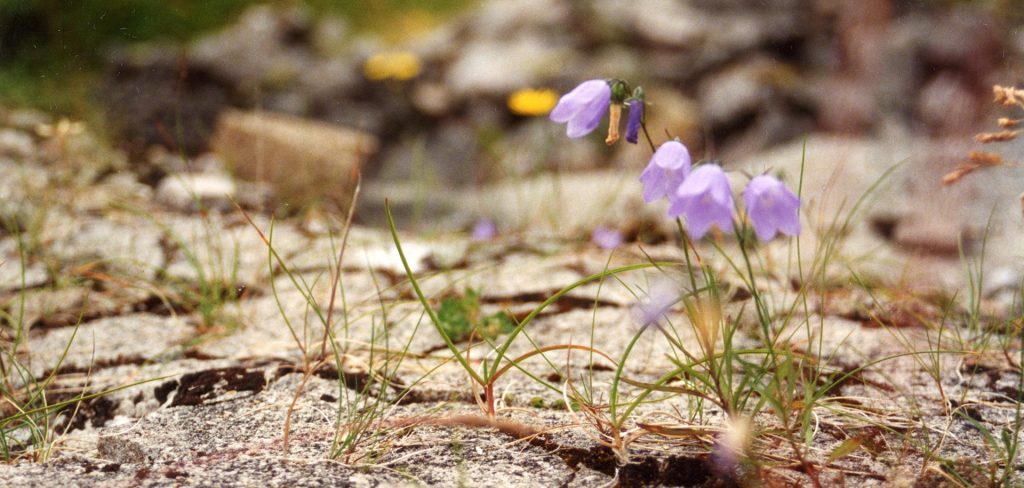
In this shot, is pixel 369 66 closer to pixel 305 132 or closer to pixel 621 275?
pixel 305 132

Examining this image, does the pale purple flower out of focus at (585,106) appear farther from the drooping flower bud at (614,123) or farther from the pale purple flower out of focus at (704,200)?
the pale purple flower out of focus at (704,200)

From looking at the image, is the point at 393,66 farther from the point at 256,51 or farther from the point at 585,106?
the point at 585,106

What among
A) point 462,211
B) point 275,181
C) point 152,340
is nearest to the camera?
point 152,340

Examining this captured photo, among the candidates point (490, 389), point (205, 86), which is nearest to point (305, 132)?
point (205, 86)

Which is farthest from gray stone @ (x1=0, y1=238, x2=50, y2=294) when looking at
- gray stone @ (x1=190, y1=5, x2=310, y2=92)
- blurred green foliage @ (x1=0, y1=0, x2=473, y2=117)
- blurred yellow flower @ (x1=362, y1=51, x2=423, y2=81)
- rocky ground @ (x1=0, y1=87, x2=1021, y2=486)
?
blurred yellow flower @ (x1=362, y1=51, x2=423, y2=81)

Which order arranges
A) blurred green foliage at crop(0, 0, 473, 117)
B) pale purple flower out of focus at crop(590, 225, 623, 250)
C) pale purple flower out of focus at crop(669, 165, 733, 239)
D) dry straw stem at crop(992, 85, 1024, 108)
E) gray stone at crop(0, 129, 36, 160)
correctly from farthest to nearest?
1. blurred green foliage at crop(0, 0, 473, 117)
2. gray stone at crop(0, 129, 36, 160)
3. pale purple flower out of focus at crop(590, 225, 623, 250)
4. dry straw stem at crop(992, 85, 1024, 108)
5. pale purple flower out of focus at crop(669, 165, 733, 239)

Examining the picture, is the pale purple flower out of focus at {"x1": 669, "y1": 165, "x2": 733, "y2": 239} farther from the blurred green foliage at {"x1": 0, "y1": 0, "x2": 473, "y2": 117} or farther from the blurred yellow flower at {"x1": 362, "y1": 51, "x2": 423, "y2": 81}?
the blurred green foliage at {"x1": 0, "y1": 0, "x2": 473, "y2": 117}

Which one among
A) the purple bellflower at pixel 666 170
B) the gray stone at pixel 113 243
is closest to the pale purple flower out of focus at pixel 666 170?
the purple bellflower at pixel 666 170
